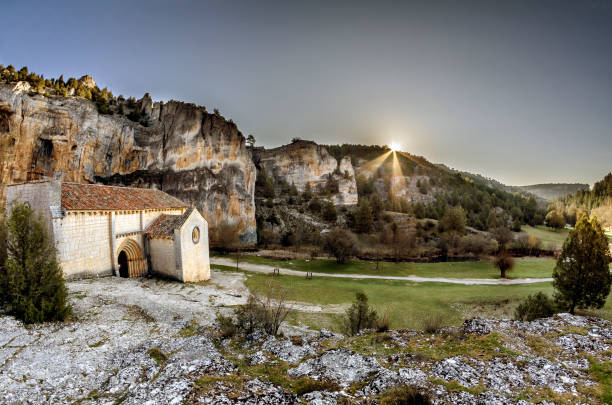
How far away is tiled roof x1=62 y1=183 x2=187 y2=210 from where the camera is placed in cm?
2189

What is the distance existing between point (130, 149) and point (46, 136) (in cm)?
1250

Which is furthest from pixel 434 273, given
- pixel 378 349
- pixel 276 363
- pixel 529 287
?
pixel 276 363

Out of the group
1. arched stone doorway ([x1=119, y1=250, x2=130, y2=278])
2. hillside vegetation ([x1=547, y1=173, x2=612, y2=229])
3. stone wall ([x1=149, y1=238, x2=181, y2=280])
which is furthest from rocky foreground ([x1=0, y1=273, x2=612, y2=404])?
hillside vegetation ([x1=547, y1=173, x2=612, y2=229])

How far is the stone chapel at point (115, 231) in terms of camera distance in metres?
20.2

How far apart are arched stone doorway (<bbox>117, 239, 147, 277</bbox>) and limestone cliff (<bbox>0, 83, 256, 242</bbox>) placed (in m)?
29.5

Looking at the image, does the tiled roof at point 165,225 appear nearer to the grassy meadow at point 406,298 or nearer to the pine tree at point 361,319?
the grassy meadow at point 406,298

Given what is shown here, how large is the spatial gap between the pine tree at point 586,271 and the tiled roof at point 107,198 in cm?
3298

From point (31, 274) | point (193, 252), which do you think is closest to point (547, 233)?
point (193, 252)

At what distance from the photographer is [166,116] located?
59562 mm

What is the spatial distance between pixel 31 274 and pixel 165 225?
48.1 ft

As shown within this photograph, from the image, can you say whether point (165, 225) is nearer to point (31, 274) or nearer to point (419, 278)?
point (31, 274)

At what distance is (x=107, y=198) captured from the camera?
24906 millimetres

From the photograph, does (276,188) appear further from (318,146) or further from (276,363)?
(276,363)

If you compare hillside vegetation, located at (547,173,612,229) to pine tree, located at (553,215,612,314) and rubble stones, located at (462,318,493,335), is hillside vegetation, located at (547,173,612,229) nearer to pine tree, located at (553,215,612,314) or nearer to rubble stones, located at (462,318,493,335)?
pine tree, located at (553,215,612,314)
